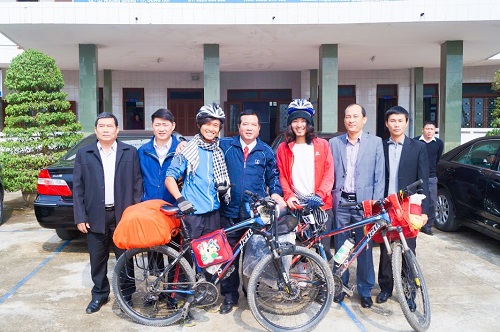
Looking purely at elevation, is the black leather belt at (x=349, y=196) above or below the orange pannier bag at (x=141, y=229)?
above

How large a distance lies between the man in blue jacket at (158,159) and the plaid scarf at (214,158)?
227 mm

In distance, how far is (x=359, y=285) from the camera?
418 centimetres

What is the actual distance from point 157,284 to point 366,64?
47.6ft

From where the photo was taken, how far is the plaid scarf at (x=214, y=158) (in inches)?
148

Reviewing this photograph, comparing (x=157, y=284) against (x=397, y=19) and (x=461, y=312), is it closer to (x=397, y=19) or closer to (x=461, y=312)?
(x=461, y=312)

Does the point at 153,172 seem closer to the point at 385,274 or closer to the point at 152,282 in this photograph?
the point at 152,282

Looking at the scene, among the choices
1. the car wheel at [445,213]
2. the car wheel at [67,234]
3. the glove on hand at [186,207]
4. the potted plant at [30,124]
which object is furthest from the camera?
the potted plant at [30,124]

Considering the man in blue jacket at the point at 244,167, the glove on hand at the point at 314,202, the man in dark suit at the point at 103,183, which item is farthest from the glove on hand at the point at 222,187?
the man in dark suit at the point at 103,183

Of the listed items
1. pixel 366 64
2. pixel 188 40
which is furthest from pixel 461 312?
pixel 366 64

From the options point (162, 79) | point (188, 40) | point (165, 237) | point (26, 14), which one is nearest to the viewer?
point (165, 237)

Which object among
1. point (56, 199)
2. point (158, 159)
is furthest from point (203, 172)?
point (56, 199)

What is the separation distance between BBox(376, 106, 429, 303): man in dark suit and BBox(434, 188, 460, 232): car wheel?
2919 mm

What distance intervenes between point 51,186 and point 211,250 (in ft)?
9.04

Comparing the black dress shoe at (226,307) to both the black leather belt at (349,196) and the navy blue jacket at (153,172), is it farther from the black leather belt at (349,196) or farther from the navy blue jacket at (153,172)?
the black leather belt at (349,196)
